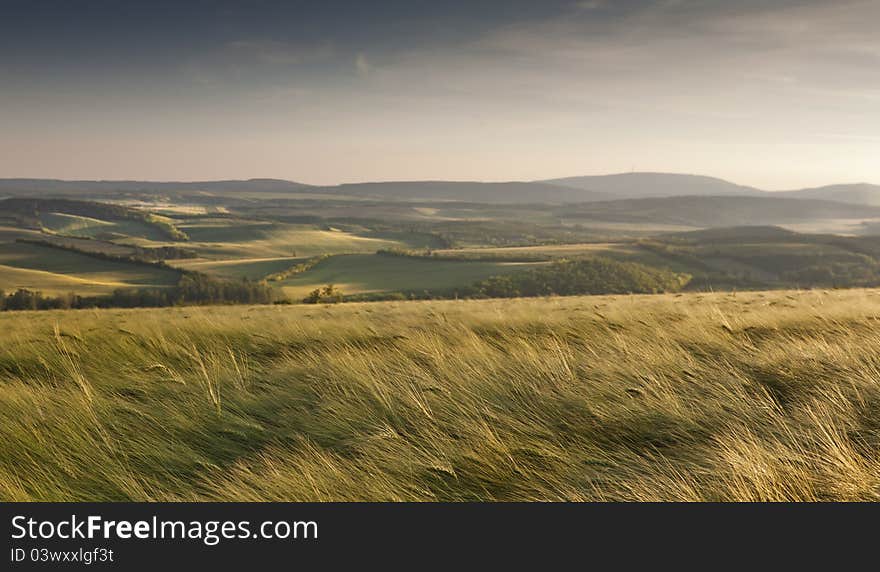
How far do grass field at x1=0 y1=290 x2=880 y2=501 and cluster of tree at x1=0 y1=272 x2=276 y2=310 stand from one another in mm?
64266

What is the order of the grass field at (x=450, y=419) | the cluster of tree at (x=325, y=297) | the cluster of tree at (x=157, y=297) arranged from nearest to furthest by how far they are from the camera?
the grass field at (x=450, y=419) < the cluster of tree at (x=325, y=297) < the cluster of tree at (x=157, y=297)

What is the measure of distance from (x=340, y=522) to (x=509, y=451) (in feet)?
3.86

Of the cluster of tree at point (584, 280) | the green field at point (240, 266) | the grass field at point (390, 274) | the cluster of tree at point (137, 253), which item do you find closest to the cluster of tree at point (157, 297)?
the grass field at point (390, 274)

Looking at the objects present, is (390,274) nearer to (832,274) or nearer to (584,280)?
(584,280)

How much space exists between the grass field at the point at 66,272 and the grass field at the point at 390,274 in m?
25.2

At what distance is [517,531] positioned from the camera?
267cm

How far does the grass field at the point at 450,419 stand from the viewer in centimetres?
302

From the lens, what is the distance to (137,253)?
128m

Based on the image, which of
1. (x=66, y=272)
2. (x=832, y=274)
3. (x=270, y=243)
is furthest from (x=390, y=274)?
(x=832, y=274)

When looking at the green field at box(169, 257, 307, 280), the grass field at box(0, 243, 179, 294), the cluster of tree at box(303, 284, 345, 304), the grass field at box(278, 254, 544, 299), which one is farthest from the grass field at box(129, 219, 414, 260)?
the cluster of tree at box(303, 284, 345, 304)

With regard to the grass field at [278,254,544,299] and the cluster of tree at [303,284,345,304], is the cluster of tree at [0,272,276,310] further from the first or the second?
the cluster of tree at [303,284,345,304]

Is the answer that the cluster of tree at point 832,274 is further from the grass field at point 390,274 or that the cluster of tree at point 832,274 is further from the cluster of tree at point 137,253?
the cluster of tree at point 137,253

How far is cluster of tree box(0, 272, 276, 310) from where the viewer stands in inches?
2648

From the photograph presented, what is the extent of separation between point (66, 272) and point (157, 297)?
3954 centimetres
